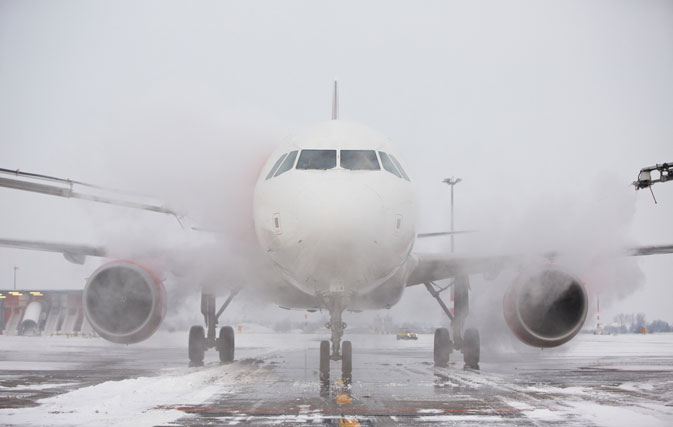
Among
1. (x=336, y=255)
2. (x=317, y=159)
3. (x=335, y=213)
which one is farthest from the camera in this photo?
(x=317, y=159)

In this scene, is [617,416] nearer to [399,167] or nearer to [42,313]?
[399,167]

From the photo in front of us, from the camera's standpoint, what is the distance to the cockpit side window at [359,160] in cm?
1095

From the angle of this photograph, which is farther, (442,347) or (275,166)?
(442,347)

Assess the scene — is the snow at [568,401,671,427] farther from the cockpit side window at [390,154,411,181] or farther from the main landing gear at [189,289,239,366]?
the main landing gear at [189,289,239,366]

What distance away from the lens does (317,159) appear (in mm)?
11125

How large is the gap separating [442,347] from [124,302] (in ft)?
27.5

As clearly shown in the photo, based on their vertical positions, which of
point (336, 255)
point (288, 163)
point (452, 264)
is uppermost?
point (288, 163)

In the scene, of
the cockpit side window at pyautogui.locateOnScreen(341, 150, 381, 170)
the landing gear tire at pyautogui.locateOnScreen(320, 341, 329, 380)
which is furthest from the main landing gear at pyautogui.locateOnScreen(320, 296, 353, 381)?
the cockpit side window at pyautogui.locateOnScreen(341, 150, 381, 170)

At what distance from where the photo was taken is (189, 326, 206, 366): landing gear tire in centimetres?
1781

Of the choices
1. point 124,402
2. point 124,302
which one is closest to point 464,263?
point 124,302

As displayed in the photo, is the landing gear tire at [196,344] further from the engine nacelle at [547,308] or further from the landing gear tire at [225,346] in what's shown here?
the engine nacelle at [547,308]

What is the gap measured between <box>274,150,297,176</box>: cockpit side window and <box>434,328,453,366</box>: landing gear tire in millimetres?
8500

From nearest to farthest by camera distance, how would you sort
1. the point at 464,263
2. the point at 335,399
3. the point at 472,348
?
the point at 335,399 < the point at 464,263 < the point at 472,348

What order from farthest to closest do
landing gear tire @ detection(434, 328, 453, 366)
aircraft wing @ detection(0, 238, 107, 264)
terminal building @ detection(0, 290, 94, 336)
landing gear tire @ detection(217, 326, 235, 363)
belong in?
terminal building @ detection(0, 290, 94, 336) < landing gear tire @ detection(217, 326, 235, 363) < landing gear tire @ detection(434, 328, 453, 366) < aircraft wing @ detection(0, 238, 107, 264)
